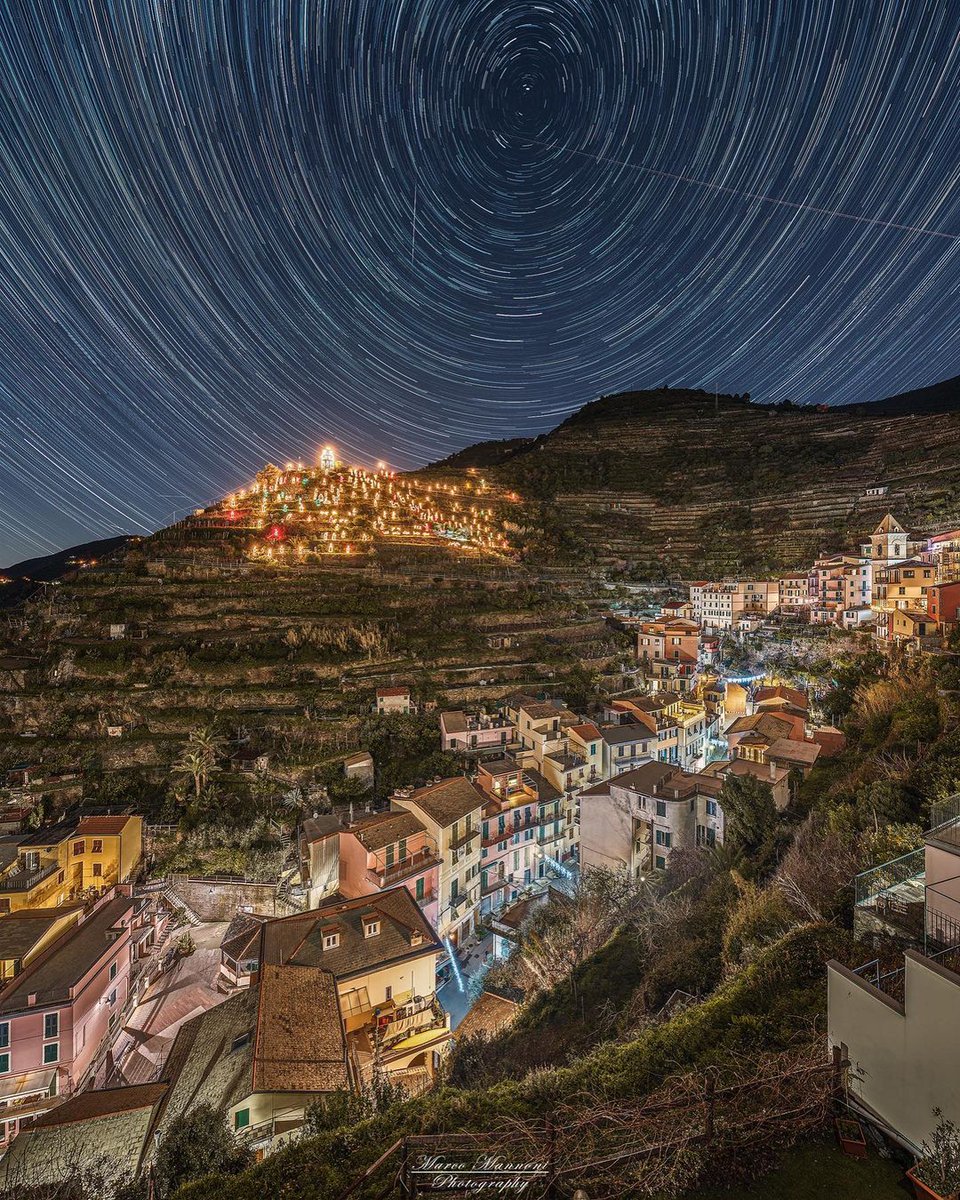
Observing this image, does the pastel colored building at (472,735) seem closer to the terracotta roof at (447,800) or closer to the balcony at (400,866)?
the terracotta roof at (447,800)

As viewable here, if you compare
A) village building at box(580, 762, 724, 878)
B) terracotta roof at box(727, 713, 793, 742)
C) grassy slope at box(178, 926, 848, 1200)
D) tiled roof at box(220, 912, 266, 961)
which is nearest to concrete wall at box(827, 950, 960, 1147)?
grassy slope at box(178, 926, 848, 1200)

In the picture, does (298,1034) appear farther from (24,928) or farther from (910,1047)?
(24,928)

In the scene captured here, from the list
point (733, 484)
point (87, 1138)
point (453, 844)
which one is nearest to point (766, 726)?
point (453, 844)

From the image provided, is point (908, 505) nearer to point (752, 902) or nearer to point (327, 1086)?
point (752, 902)

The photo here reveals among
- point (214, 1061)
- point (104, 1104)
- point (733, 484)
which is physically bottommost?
point (104, 1104)

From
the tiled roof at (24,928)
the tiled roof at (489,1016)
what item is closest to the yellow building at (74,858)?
the tiled roof at (24,928)

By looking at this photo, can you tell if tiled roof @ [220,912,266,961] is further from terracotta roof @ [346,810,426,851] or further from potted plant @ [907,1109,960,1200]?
potted plant @ [907,1109,960,1200]
